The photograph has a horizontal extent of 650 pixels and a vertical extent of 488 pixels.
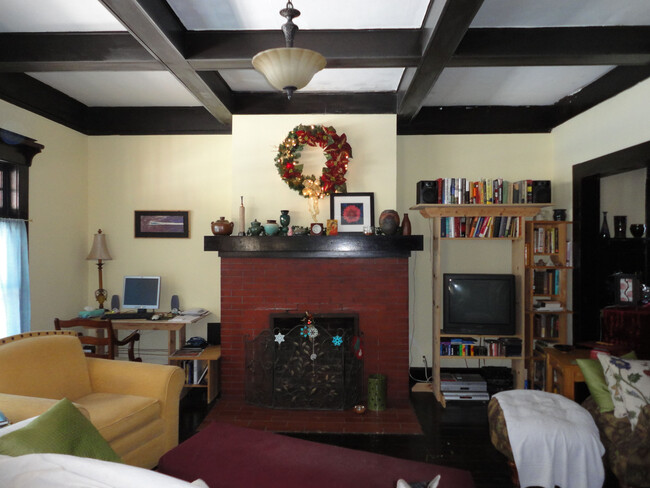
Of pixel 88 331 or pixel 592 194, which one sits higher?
pixel 592 194

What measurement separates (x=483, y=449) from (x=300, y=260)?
216 cm

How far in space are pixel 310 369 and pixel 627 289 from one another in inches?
112

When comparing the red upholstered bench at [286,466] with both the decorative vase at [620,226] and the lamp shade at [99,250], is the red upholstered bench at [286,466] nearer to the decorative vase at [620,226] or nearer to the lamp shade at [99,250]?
the lamp shade at [99,250]

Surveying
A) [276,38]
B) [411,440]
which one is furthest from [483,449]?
[276,38]

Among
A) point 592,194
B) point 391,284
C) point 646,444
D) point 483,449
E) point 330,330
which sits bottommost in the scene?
point 483,449

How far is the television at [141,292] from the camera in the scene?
177 inches

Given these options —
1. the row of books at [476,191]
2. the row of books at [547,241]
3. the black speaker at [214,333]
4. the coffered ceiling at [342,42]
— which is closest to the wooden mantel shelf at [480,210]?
the row of books at [476,191]

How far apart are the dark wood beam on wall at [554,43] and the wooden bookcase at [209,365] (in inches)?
128

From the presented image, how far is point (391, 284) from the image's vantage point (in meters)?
4.03

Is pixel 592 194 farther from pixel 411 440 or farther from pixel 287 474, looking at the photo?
pixel 287 474

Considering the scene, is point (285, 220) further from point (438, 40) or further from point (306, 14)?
point (438, 40)

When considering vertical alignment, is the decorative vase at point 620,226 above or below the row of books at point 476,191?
below

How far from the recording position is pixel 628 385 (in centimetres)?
253

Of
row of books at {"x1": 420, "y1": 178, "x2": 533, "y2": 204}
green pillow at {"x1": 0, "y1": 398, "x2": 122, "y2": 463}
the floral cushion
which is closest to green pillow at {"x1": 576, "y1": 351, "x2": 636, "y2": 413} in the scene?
the floral cushion
